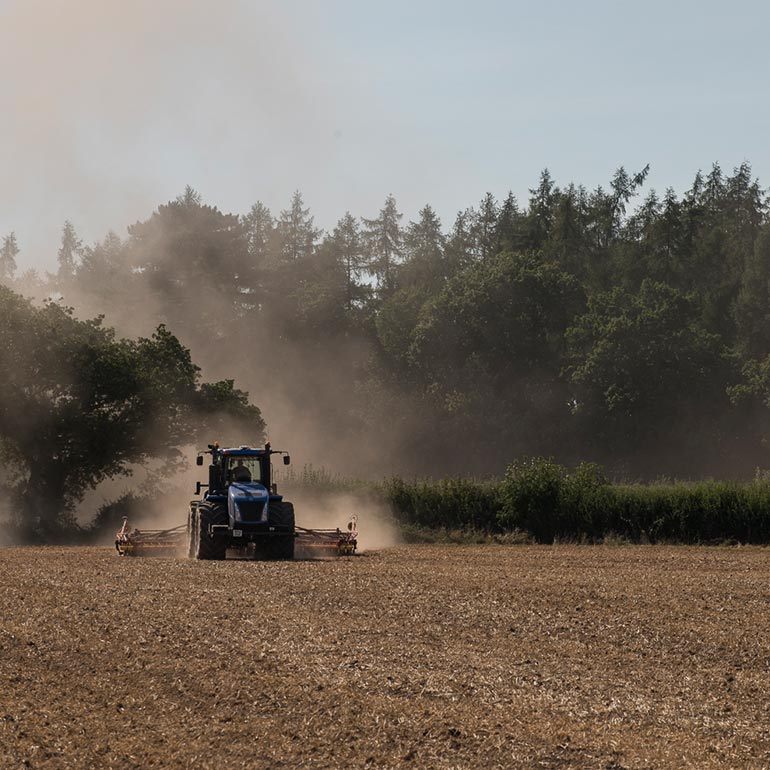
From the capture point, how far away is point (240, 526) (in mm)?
30969

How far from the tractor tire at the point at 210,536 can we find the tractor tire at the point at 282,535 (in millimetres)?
1198

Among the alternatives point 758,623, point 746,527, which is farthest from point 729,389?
point 758,623

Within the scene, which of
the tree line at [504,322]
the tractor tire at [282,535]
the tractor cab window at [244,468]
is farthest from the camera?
the tree line at [504,322]

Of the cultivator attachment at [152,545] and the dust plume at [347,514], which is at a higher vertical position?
the dust plume at [347,514]

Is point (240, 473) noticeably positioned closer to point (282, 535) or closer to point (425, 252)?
point (282, 535)

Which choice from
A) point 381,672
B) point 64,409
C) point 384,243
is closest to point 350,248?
point 384,243

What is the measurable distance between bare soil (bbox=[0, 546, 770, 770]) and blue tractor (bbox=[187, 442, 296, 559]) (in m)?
3.92

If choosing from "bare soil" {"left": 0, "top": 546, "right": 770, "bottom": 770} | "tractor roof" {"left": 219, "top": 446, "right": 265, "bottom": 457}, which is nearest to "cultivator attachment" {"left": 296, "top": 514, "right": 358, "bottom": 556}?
"tractor roof" {"left": 219, "top": 446, "right": 265, "bottom": 457}

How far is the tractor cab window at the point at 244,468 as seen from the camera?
108 feet

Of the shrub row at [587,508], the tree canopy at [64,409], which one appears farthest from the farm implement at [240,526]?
the tree canopy at [64,409]

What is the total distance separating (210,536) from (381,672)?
660 inches

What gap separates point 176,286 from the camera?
11150 cm

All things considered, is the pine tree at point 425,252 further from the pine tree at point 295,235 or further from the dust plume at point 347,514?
the dust plume at point 347,514

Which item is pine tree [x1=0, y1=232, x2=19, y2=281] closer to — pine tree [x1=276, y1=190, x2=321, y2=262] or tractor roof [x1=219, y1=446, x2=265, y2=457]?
pine tree [x1=276, y1=190, x2=321, y2=262]
